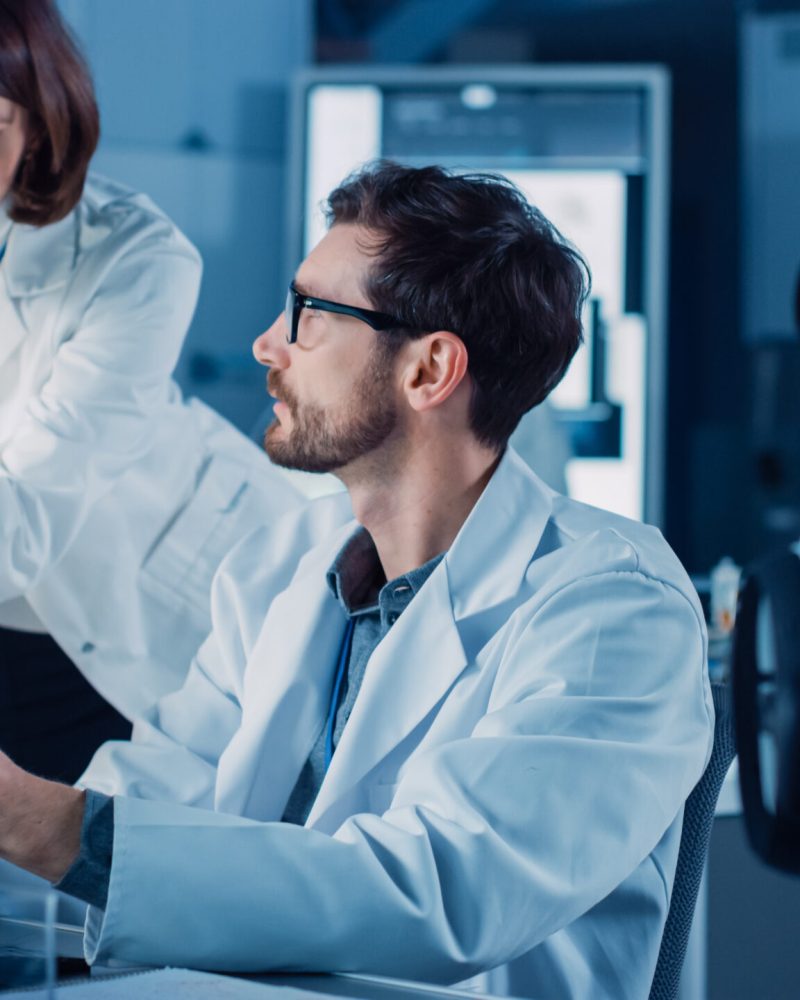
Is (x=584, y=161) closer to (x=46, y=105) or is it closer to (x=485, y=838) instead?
(x=46, y=105)

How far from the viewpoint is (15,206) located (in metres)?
1.61

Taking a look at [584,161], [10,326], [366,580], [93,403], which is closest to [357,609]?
[366,580]

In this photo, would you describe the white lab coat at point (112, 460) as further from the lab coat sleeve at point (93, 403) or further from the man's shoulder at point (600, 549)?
the man's shoulder at point (600, 549)

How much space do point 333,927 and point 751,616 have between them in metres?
0.37

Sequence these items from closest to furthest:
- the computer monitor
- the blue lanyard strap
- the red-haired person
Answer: the blue lanyard strap
the red-haired person
the computer monitor

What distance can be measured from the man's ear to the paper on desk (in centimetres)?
63

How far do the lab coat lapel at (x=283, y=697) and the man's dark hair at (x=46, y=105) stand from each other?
0.62 meters

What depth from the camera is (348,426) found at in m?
1.29

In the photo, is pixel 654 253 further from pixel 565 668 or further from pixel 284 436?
pixel 565 668

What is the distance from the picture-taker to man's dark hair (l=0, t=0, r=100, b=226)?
1.49 m

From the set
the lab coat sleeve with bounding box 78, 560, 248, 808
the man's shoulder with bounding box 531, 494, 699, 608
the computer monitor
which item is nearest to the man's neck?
the man's shoulder with bounding box 531, 494, 699, 608

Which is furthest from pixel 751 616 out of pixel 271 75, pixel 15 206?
pixel 271 75

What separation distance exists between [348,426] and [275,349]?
0.37 ft

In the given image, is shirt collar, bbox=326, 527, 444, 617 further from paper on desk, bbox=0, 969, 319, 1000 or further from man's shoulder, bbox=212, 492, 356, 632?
paper on desk, bbox=0, 969, 319, 1000
